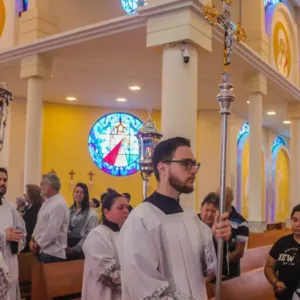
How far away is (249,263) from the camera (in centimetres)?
726

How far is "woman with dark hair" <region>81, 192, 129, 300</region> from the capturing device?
4.20 meters

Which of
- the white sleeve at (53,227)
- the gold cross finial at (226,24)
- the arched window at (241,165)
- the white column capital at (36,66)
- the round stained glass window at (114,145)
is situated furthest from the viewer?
the arched window at (241,165)

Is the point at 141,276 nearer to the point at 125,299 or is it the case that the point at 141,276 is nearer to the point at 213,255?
the point at 125,299

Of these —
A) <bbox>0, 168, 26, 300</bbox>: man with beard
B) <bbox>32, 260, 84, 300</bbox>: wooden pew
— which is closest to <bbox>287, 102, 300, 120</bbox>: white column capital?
<bbox>32, 260, 84, 300</bbox>: wooden pew

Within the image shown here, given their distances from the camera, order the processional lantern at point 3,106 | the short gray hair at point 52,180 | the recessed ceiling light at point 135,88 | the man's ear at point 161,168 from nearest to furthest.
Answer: the man's ear at point 161,168, the processional lantern at point 3,106, the short gray hair at point 52,180, the recessed ceiling light at point 135,88

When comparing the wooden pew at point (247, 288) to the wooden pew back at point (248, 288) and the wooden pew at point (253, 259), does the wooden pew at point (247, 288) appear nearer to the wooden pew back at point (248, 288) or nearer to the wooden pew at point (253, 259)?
the wooden pew back at point (248, 288)

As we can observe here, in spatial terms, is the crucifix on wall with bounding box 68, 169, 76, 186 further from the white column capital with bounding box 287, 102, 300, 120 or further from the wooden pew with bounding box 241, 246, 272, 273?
the wooden pew with bounding box 241, 246, 272, 273

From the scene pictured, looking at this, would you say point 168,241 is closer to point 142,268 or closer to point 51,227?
point 142,268

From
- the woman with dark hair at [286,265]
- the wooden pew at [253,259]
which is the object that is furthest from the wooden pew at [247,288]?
the wooden pew at [253,259]

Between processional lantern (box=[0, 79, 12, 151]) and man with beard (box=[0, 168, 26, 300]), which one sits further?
man with beard (box=[0, 168, 26, 300])

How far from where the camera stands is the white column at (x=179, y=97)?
7.18 m

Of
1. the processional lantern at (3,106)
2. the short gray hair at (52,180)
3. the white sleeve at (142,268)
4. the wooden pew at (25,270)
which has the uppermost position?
the processional lantern at (3,106)

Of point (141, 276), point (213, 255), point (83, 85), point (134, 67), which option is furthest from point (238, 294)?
point (83, 85)

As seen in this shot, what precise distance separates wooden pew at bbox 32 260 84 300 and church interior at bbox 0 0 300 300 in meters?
0.05
